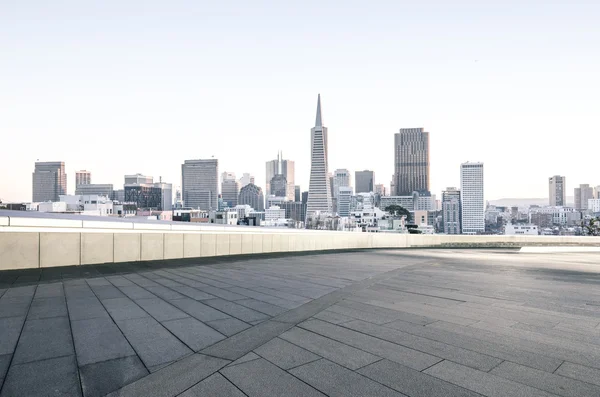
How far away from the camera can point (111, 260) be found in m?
13.6

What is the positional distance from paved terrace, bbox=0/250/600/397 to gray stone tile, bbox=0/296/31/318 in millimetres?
17

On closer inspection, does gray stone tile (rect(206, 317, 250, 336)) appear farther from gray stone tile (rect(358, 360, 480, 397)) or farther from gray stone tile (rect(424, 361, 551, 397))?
gray stone tile (rect(424, 361, 551, 397))

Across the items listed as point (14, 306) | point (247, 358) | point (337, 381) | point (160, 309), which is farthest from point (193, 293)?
point (337, 381)

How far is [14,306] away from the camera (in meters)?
6.91

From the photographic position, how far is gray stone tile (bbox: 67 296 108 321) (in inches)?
251

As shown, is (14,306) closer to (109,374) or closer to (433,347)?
(109,374)

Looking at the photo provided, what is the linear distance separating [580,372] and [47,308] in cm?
782

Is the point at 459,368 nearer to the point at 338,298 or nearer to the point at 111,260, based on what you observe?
the point at 338,298

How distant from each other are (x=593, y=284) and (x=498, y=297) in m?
3.95

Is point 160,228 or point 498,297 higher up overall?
point 160,228

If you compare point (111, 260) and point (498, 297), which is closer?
point (498, 297)

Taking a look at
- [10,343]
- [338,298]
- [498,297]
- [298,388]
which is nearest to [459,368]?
[298,388]

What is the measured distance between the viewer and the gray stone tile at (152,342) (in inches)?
182

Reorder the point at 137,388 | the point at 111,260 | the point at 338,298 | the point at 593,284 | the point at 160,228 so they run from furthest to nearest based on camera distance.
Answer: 1. the point at 160,228
2. the point at 111,260
3. the point at 593,284
4. the point at 338,298
5. the point at 137,388
